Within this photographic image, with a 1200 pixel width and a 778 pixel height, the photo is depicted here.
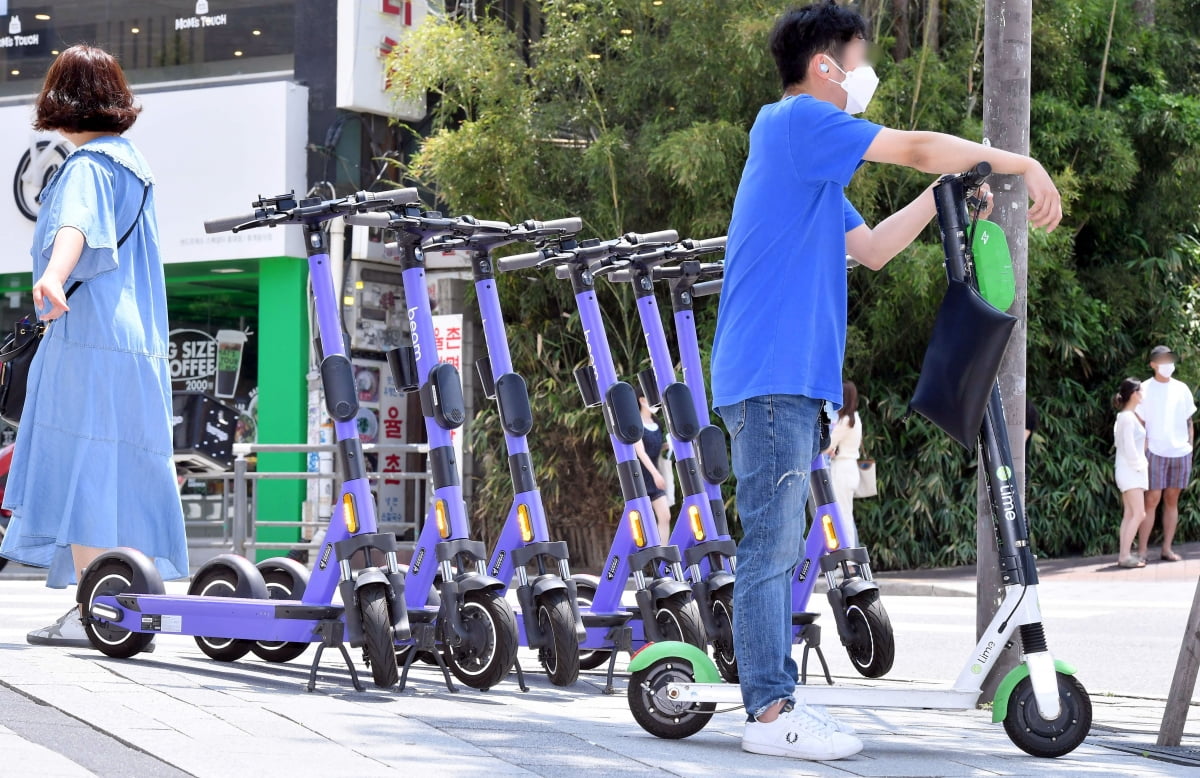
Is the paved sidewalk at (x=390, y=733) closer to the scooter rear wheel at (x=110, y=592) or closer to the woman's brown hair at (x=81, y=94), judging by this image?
the scooter rear wheel at (x=110, y=592)

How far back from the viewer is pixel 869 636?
250 inches

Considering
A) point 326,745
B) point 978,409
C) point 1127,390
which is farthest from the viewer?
point 1127,390

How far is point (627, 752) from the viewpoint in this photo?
4.20 meters

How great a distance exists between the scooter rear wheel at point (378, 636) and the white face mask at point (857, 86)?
222 cm

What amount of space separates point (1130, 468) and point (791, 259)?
1059 centimetres

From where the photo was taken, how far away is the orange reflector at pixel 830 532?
6.60 metres

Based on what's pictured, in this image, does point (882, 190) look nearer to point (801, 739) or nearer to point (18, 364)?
point (18, 364)

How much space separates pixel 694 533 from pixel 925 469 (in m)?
9.03

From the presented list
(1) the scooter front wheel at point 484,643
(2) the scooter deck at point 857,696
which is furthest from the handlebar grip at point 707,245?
(2) the scooter deck at point 857,696

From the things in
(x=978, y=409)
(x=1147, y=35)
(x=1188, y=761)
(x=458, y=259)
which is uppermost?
(x=1147, y=35)

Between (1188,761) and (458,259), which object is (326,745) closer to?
(1188,761)

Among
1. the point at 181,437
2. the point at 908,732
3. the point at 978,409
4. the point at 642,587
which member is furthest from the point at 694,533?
the point at 181,437

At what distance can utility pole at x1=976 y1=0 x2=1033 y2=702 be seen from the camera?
586cm

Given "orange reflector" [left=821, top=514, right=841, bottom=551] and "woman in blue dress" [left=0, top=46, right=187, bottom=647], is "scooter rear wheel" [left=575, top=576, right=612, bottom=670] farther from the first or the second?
"woman in blue dress" [left=0, top=46, right=187, bottom=647]
